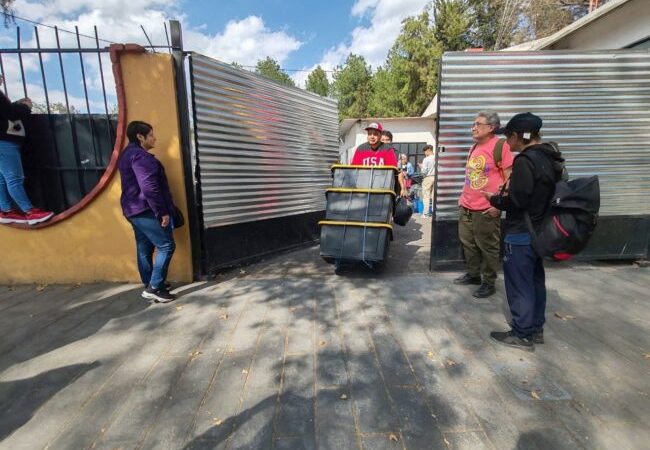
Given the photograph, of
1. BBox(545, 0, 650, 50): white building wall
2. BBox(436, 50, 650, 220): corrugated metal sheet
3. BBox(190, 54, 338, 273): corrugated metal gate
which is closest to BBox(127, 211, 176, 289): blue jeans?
BBox(190, 54, 338, 273): corrugated metal gate

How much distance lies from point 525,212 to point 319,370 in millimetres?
2052

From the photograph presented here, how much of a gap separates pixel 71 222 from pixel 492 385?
4984mm

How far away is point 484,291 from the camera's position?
158 inches

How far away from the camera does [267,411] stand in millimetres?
2238

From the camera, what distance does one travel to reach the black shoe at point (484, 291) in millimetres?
4008

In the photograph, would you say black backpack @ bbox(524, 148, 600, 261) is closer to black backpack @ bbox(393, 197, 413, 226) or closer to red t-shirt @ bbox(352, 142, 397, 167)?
black backpack @ bbox(393, 197, 413, 226)

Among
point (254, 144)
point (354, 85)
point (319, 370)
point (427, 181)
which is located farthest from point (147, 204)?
point (354, 85)

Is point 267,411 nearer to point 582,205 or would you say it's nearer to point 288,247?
point 582,205

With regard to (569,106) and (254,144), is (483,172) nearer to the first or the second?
(569,106)

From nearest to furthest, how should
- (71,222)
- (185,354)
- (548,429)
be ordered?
(548,429)
(185,354)
(71,222)

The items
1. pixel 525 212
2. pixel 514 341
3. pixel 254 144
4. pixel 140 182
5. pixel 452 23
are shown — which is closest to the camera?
pixel 525 212

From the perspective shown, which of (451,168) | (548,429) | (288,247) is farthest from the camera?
(288,247)

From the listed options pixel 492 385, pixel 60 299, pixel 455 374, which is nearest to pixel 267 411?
pixel 455 374

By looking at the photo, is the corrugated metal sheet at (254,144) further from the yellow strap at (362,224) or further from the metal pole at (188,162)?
the yellow strap at (362,224)
